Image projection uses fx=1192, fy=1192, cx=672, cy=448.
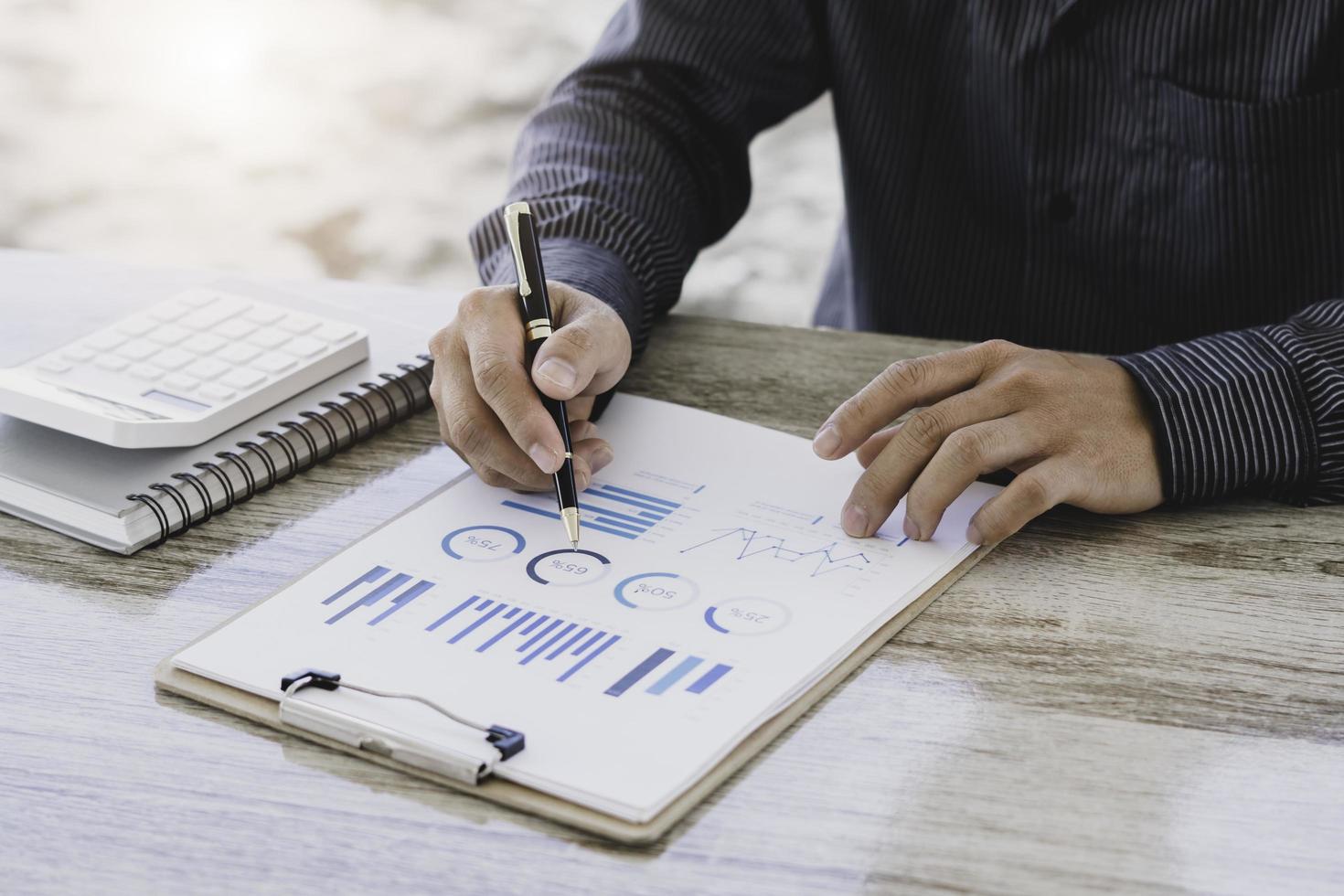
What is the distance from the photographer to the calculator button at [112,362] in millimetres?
879

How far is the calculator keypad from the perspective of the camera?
33.9 inches

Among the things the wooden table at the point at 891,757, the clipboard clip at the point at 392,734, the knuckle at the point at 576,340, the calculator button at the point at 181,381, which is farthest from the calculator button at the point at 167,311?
the clipboard clip at the point at 392,734

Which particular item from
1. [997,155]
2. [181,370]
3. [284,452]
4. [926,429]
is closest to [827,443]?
[926,429]

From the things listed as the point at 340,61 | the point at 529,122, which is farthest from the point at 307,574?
the point at 340,61

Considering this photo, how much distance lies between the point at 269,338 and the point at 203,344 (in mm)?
49

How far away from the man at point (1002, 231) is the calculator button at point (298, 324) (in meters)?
0.16

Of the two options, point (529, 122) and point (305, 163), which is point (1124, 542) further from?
point (305, 163)

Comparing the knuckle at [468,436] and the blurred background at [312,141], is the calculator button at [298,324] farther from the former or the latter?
the blurred background at [312,141]

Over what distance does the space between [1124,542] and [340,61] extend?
8.07ft

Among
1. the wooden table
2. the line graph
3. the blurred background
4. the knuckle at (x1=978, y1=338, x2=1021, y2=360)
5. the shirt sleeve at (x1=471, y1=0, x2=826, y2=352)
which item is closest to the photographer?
the wooden table

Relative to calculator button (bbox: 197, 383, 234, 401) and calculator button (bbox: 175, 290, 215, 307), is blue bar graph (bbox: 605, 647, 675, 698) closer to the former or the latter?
calculator button (bbox: 197, 383, 234, 401)

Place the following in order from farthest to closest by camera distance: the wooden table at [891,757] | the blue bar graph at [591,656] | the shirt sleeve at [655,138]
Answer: the shirt sleeve at [655,138] → the blue bar graph at [591,656] → the wooden table at [891,757]

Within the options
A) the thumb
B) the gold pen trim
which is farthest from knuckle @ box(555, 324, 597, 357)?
the gold pen trim

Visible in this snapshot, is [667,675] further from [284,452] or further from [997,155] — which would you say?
[997,155]
